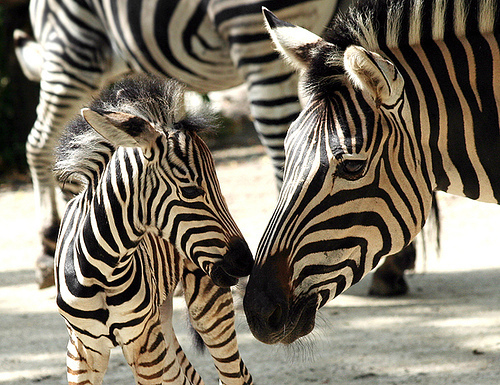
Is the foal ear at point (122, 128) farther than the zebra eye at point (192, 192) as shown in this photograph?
No

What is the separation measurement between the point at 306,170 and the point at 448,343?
305 cm

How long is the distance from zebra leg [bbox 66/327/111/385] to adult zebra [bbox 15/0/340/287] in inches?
99.8

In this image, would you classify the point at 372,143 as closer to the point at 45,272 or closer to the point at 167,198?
the point at 167,198

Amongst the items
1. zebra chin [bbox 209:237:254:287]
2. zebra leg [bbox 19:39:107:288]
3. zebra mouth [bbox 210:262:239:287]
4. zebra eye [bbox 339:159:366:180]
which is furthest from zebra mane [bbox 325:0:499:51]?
zebra leg [bbox 19:39:107:288]

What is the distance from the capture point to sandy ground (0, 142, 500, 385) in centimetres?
468

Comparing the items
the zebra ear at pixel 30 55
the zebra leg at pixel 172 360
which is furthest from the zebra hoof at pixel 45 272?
the zebra leg at pixel 172 360

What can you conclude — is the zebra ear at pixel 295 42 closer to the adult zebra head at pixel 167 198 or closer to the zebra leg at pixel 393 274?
the adult zebra head at pixel 167 198

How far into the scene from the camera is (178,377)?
3.83 meters

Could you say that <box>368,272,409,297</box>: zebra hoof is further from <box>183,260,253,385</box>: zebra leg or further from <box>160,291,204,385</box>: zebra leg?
<box>183,260,253,385</box>: zebra leg

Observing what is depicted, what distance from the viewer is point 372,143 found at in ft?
8.73

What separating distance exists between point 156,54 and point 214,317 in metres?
3.22

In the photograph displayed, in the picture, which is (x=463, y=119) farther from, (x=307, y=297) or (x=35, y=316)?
(x=35, y=316)

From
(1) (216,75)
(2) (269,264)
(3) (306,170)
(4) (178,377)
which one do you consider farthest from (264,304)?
(1) (216,75)

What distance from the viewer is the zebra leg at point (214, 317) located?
12.1 ft
